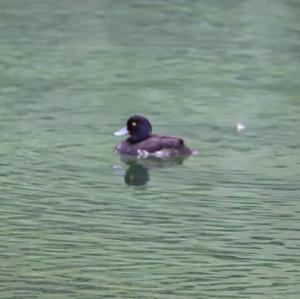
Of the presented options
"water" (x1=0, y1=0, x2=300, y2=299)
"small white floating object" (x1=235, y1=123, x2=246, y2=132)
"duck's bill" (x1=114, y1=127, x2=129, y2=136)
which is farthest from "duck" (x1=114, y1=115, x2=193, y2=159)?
"small white floating object" (x1=235, y1=123, x2=246, y2=132)

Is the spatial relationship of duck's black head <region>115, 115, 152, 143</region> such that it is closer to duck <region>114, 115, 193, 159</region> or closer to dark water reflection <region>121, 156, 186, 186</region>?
duck <region>114, 115, 193, 159</region>

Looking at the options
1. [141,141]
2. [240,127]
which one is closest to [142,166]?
[141,141]

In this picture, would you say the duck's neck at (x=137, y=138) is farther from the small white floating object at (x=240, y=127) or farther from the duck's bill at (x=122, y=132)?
the small white floating object at (x=240, y=127)

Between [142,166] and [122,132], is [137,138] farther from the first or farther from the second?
[142,166]

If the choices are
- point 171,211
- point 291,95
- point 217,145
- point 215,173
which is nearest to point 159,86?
point 291,95

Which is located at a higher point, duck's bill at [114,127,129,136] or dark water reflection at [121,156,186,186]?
duck's bill at [114,127,129,136]

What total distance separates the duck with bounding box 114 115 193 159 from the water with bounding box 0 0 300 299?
0.68ft

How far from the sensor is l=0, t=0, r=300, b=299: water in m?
10.8

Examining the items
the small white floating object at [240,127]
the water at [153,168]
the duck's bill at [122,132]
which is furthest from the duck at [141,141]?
the small white floating object at [240,127]

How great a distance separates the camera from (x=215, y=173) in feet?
46.7

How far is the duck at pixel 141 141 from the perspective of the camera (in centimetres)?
Answer: 1546

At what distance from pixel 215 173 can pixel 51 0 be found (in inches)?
504

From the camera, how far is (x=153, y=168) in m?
15.1

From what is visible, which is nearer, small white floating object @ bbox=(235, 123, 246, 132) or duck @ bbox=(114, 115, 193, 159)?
duck @ bbox=(114, 115, 193, 159)
